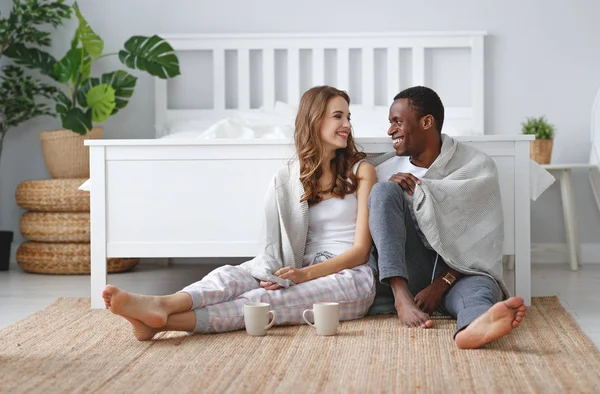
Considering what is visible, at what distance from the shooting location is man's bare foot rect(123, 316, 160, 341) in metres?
1.90

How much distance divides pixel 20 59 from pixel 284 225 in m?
2.08

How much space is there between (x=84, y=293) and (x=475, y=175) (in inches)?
56.7

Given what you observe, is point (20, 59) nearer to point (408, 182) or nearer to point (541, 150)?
point (408, 182)

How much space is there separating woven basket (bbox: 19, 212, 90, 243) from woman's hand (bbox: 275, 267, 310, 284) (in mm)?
1515

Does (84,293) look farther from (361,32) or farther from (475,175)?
(361,32)

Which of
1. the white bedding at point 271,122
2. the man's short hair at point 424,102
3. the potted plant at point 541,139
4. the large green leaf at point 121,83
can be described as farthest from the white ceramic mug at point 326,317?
the large green leaf at point 121,83

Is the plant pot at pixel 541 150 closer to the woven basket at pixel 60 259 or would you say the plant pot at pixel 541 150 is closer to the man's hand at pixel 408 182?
the man's hand at pixel 408 182

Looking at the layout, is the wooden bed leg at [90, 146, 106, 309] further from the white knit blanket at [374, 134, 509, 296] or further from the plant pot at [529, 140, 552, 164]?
the plant pot at [529, 140, 552, 164]

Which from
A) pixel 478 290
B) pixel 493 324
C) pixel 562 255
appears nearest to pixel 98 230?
pixel 478 290

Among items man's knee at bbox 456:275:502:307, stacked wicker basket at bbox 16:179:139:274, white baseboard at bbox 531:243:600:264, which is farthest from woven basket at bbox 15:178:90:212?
white baseboard at bbox 531:243:600:264

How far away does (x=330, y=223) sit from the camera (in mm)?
2324

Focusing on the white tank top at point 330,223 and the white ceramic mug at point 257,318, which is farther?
the white tank top at point 330,223

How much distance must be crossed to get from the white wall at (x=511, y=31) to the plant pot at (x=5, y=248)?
79 cm

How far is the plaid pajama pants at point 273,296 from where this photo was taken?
6.56ft
